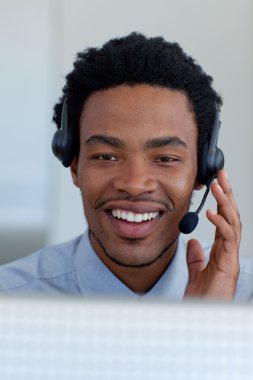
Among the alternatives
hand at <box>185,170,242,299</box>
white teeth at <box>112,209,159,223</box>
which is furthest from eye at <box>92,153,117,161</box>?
hand at <box>185,170,242,299</box>

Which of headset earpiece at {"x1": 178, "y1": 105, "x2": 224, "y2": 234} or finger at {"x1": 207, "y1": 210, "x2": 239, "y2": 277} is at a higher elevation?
headset earpiece at {"x1": 178, "y1": 105, "x2": 224, "y2": 234}

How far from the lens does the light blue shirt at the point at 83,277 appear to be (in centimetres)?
144

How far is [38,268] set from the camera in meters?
1.53

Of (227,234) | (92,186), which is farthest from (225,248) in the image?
(92,186)

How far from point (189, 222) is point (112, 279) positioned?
0.25 metres

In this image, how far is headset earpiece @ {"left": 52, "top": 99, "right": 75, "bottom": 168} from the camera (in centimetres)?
145

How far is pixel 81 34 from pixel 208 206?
75cm

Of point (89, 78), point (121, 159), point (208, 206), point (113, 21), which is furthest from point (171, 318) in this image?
point (113, 21)

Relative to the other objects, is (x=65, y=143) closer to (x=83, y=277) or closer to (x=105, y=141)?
(x=105, y=141)

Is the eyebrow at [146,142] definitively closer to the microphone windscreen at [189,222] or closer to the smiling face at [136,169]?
the smiling face at [136,169]

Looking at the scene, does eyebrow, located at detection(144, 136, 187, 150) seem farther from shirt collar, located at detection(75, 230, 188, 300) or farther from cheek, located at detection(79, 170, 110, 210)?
shirt collar, located at detection(75, 230, 188, 300)

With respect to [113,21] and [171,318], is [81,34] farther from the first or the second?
[171,318]

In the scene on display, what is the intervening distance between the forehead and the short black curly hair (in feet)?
0.05

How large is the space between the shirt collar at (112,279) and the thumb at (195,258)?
85 mm
